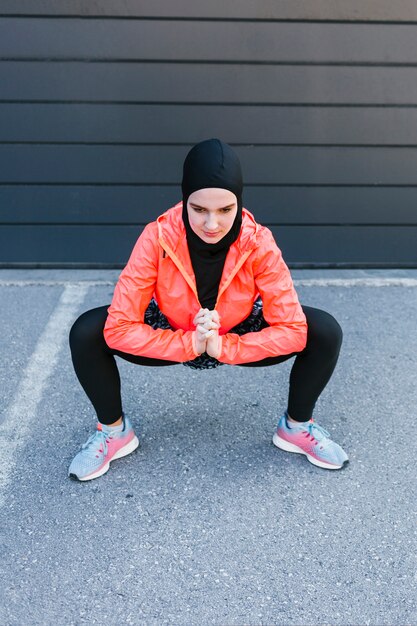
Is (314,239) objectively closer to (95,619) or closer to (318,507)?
(318,507)

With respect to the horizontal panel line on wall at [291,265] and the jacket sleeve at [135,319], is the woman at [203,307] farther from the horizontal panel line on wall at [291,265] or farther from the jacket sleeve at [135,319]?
the horizontal panel line on wall at [291,265]

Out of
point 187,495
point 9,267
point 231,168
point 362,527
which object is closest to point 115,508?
point 187,495

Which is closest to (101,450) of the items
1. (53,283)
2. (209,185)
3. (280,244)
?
(209,185)

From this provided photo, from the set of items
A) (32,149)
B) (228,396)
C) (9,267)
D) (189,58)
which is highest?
(189,58)

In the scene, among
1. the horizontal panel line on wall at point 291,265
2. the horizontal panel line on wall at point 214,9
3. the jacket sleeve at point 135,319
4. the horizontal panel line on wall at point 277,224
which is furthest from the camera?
the horizontal panel line on wall at point 291,265

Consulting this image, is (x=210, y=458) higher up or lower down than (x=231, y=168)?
lower down

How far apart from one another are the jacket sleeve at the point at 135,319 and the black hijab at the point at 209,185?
142 mm

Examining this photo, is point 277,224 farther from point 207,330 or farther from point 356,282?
point 207,330

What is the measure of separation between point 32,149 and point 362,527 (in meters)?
3.10

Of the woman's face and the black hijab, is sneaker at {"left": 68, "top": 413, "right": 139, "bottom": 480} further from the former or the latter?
the woman's face

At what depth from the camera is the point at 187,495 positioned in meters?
2.30

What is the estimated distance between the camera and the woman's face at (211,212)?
1.97 meters

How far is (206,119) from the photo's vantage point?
4.10m

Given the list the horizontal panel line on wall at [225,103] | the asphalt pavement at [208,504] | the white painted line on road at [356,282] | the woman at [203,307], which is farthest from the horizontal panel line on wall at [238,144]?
the woman at [203,307]
